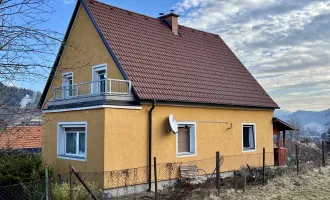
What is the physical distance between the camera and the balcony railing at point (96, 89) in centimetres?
1182

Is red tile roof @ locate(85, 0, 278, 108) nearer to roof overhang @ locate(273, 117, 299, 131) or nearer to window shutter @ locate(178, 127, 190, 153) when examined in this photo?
roof overhang @ locate(273, 117, 299, 131)

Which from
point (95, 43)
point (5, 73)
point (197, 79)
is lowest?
point (5, 73)

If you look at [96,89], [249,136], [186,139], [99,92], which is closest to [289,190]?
[186,139]

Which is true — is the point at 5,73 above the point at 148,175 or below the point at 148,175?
above

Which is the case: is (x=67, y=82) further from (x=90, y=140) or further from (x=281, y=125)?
(x=281, y=125)

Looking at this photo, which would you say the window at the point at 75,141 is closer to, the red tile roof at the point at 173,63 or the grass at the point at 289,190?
the red tile roof at the point at 173,63

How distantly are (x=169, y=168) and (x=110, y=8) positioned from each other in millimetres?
7352

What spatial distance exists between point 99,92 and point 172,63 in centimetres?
407

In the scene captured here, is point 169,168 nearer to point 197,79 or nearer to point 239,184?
point 239,184

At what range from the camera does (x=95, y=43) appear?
1359 centimetres

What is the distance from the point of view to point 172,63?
15.1m

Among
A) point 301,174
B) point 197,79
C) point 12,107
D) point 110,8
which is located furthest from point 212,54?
point 12,107

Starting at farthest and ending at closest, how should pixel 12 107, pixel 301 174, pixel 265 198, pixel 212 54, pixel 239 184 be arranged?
pixel 212 54
pixel 301 174
pixel 239 184
pixel 265 198
pixel 12 107

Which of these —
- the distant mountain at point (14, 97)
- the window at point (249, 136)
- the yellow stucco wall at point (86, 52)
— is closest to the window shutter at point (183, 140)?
the yellow stucco wall at point (86, 52)
